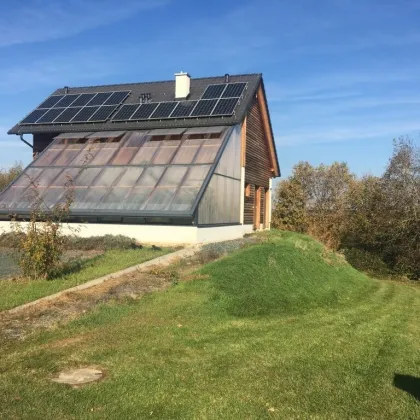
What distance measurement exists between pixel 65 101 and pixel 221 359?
72.0 ft

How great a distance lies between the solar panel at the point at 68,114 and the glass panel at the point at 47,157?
271 cm

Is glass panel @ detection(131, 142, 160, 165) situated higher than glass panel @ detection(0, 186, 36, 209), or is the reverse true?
glass panel @ detection(131, 142, 160, 165)

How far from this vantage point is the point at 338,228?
28.9 metres

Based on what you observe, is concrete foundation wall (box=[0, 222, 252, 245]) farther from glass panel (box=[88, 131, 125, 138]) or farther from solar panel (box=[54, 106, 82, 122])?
solar panel (box=[54, 106, 82, 122])

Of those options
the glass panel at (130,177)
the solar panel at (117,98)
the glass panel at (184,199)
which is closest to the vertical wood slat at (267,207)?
the solar panel at (117,98)

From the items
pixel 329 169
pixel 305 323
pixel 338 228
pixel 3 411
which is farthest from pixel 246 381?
pixel 329 169

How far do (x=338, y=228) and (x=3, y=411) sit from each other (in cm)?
2637

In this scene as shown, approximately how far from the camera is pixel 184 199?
1611 centimetres

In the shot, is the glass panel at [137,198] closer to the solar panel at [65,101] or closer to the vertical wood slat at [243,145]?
the vertical wood slat at [243,145]

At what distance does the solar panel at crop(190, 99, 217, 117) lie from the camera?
67.1ft

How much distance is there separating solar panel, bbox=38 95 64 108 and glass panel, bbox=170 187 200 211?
12.4 m

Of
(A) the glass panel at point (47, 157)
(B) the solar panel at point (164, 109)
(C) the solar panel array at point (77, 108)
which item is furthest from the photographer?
(C) the solar panel array at point (77, 108)

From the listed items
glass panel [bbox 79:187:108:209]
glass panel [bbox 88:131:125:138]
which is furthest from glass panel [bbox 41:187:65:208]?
glass panel [bbox 88:131:125:138]

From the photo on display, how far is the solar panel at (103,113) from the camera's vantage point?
2212 cm
